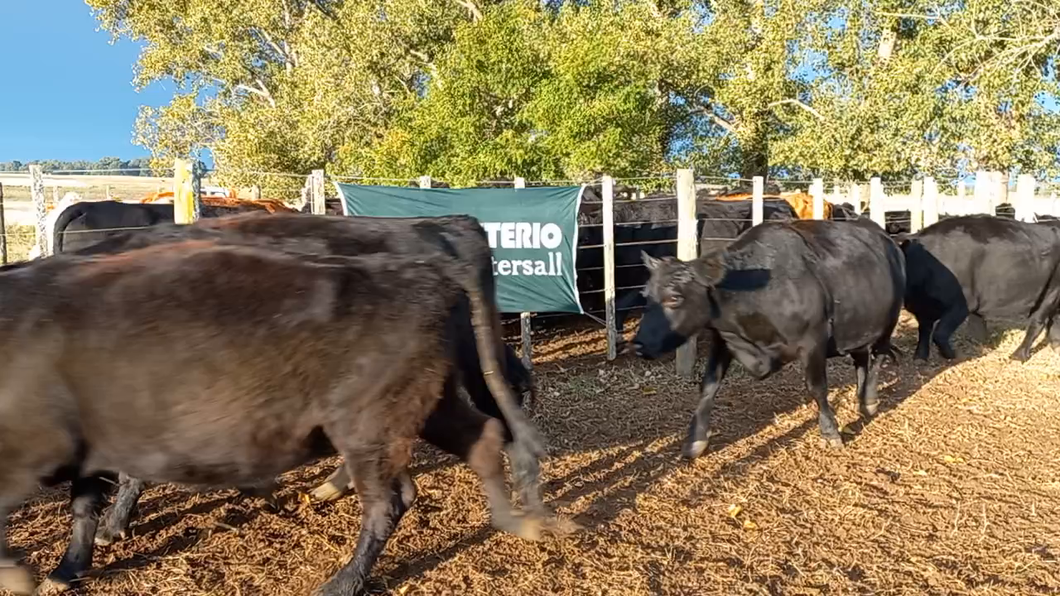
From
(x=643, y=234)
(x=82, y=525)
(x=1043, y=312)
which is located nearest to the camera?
(x=82, y=525)

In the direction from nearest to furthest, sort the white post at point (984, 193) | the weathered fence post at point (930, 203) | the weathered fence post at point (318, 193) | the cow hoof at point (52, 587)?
the cow hoof at point (52, 587)
the weathered fence post at point (318, 193)
the weathered fence post at point (930, 203)
the white post at point (984, 193)

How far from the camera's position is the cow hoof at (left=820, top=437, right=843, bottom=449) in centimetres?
611

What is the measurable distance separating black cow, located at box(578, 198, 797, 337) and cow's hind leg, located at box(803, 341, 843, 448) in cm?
376

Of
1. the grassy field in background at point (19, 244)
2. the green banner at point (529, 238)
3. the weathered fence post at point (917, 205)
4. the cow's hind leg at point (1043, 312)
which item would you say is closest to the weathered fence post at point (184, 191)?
the green banner at point (529, 238)

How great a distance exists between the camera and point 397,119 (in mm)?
22328

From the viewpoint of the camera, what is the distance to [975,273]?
30.3ft

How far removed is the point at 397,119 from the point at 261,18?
12.3 meters

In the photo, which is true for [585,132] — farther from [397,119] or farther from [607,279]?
[607,279]

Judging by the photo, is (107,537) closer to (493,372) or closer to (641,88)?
(493,372)

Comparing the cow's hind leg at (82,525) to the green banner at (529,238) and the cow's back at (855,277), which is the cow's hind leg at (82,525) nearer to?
the green banner at (529,238)

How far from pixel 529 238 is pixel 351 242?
11.9ft

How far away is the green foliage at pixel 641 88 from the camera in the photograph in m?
16.5

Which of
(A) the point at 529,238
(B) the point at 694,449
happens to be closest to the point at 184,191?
(A) the point at 529,238

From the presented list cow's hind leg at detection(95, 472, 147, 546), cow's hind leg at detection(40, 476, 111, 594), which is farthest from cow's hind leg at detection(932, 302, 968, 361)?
cow's hind leg at detection(40, 476, 111, 594)
